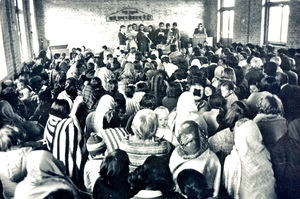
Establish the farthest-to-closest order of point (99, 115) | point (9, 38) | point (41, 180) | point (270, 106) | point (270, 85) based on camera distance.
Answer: point (9, 38), point (270, 85), point (99, 115), point (270, 106), point (41, 180)

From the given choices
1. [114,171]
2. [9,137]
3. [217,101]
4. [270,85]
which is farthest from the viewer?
[270,85]

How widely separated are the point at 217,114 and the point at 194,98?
2.21 feet

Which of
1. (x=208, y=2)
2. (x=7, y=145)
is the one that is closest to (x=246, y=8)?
(x=208, y=2)

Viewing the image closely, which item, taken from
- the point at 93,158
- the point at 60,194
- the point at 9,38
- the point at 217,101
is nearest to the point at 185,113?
the point at 217,101

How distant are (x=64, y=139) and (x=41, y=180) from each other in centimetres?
117

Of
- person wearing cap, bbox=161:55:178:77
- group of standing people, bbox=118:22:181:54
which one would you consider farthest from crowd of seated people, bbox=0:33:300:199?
group of standing people, bbox=118:22:181:54

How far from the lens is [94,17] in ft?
63.8

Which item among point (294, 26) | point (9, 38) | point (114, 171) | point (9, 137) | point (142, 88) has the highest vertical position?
point (294, 26)

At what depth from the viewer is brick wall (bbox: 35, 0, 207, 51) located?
19.1 metres

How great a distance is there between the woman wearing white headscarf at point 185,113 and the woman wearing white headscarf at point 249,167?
42.6 inches

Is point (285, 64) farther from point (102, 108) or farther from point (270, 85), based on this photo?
point (102, 108)

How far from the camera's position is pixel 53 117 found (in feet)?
13.8

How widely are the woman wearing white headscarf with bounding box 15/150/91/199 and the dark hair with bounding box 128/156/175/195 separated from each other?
2.33 ft

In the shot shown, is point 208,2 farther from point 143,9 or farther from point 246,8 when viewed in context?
point 246,8
